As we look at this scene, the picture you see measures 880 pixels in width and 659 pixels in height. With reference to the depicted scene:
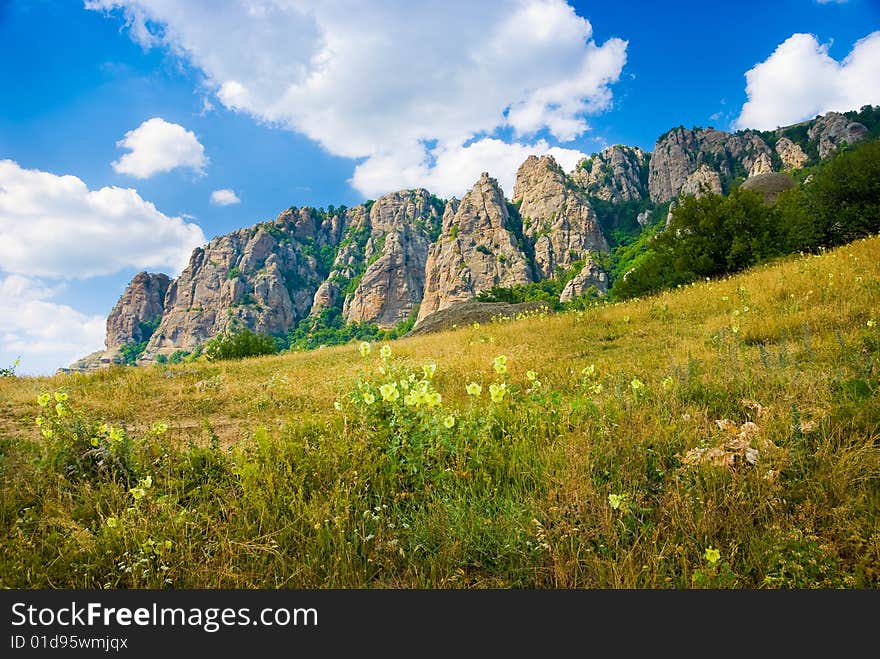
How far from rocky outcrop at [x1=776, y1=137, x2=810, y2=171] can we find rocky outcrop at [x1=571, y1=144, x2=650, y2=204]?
41.6 metres

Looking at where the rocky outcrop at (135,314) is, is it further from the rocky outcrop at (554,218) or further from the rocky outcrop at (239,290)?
the rocky outcrop at (554,218)

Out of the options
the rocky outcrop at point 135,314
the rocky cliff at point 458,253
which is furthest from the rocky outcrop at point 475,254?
the rocky outcrop at point 135,314

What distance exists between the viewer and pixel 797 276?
1053 cm

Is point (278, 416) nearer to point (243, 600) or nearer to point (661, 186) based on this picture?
point (243, 600)

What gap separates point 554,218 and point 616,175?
1533 inches

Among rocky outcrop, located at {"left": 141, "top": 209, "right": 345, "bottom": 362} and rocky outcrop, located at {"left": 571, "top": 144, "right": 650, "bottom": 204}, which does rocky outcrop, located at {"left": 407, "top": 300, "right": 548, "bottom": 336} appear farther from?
rocky outcrop, located at {"left": 571, "top": 144, "right": 650, "bottom": 204}

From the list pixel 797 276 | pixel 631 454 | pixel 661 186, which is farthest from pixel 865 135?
pixel 631 454

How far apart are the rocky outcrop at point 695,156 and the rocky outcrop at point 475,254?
55.3 meters

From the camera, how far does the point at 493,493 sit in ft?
9.36

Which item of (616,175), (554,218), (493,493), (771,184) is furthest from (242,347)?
(616,175)

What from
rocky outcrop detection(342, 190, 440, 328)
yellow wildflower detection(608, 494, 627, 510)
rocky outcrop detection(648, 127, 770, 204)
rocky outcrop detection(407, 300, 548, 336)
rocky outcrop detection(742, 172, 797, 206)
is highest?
rocky outcrop detection(648, 127, 770, 204)

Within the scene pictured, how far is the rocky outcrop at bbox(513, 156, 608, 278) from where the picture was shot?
140000mm

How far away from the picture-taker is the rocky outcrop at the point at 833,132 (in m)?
104

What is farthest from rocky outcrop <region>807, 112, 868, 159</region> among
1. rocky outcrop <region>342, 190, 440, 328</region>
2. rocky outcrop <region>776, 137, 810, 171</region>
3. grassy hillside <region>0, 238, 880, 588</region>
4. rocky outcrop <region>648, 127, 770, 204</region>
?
grassy hillside <region>0, 238, 880, 588</region>
